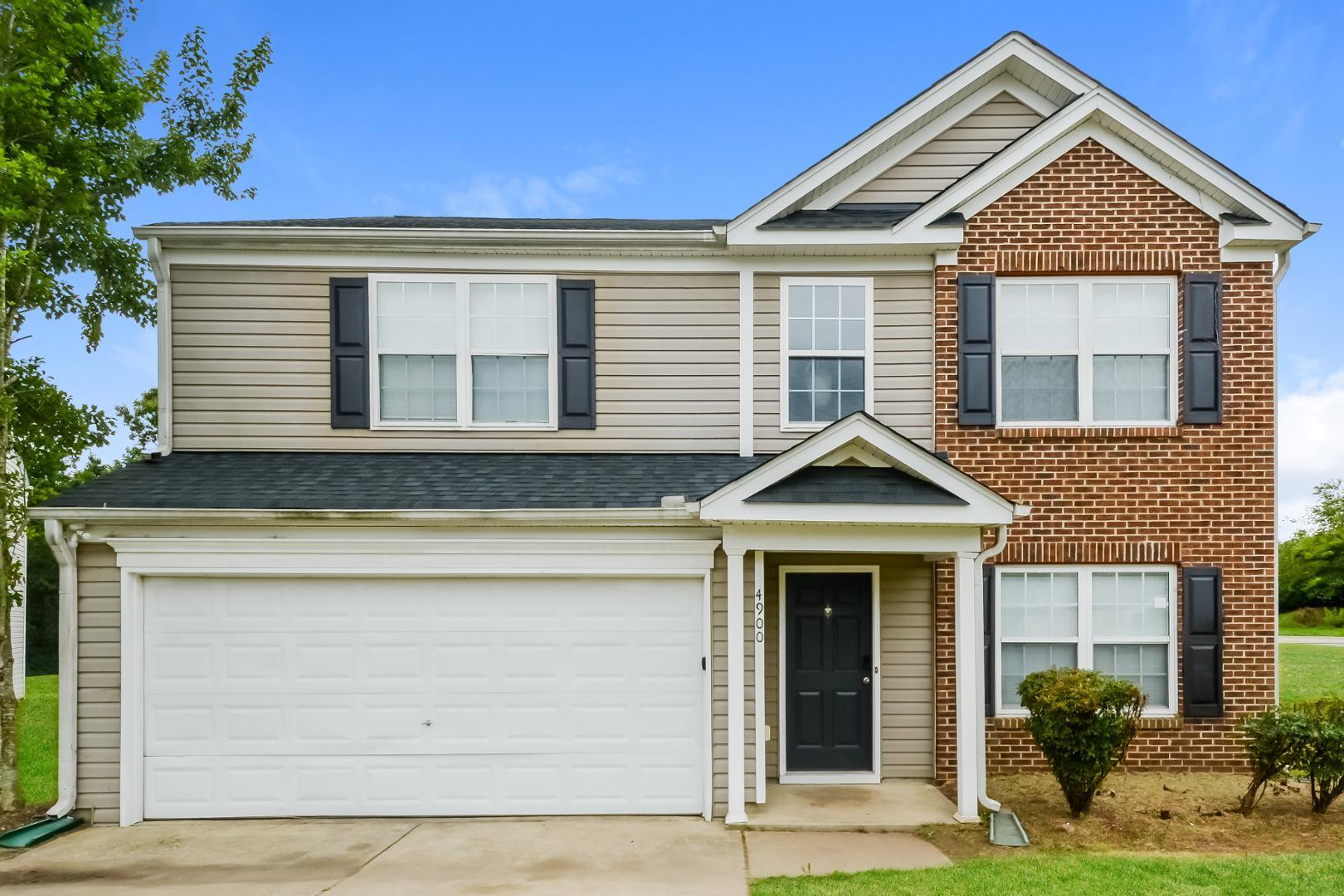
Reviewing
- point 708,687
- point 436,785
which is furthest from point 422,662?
point 708,687

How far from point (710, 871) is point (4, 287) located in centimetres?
789

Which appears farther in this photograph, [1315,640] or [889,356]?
[1315,640]

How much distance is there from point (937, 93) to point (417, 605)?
7526 millimetres

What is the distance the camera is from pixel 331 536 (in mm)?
7672

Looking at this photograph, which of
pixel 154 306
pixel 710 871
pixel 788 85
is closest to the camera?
pixel 710 871

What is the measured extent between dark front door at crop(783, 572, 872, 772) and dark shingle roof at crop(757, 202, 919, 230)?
3.54 m

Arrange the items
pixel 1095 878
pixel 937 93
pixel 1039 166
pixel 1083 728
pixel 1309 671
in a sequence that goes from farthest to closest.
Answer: pixel 1309 671
pixel 937 93
pixel 1039 166
pixel 1083 728
pixel 1095 878

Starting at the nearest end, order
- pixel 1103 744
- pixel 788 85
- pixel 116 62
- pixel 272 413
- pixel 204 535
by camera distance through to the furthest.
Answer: pixel 1103 744, pixel 204 535, pixel 116 62, pixel 272 413, pixel 788 85

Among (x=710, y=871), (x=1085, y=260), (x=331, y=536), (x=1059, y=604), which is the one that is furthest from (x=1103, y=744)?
(x=331, y=536)

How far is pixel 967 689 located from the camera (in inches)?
295

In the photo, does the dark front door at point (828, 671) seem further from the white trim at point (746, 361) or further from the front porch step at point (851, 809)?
the white trim at point (746, 361)

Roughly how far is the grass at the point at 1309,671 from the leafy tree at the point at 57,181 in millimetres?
14916

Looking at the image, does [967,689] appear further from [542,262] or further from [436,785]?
[542,262]

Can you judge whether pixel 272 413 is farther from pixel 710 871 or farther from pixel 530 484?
pixel 710 871
